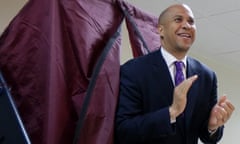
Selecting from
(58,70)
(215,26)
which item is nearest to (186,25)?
(58,70)

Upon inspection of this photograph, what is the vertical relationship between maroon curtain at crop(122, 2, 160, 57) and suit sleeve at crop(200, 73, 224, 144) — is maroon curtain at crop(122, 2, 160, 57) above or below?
above

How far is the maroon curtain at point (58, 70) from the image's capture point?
132cm

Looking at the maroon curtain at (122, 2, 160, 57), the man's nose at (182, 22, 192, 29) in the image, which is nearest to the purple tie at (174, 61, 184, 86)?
the man's nose at (182, 22, 192, 29)

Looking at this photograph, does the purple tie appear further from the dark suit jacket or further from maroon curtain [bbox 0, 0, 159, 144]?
maroon curtain [bbox 0, 0, 159, 144]

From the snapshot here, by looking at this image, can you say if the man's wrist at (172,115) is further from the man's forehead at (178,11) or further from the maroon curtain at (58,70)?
the man's forehead at (178,11)

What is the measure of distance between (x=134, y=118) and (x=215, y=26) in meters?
2.76

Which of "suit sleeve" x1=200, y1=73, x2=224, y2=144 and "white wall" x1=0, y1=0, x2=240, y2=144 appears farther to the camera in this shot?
"white wall" x1=0, y1=0, x2=240, y2=144

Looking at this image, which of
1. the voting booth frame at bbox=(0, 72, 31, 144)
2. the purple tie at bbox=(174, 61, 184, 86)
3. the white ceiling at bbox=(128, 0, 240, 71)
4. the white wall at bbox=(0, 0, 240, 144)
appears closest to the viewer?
the voting booth frame at bbox=(0, 72, 31, 144)

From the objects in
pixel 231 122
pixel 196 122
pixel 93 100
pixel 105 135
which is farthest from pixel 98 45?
pixel 231 122

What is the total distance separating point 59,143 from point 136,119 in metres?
0.27

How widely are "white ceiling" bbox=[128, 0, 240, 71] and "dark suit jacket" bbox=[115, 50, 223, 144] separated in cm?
192

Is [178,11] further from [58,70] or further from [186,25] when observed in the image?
[58,70]

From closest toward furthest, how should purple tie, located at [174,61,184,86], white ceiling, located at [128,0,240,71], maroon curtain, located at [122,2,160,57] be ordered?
purple tie, located at [174,61,184,86] < maroon curtain, located at [122,2,160,57] < white ceiling, located at [128,0,240,71]

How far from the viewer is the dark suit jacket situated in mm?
1298
